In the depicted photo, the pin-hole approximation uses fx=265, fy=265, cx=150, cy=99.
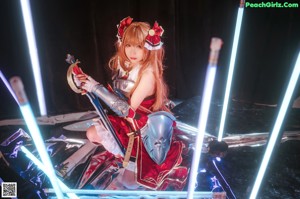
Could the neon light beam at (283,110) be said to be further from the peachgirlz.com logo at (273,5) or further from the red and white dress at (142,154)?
the peachgirlz.com logo at (273,5)

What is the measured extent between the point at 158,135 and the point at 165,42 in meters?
1.19

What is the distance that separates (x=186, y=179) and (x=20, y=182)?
48.6 inches

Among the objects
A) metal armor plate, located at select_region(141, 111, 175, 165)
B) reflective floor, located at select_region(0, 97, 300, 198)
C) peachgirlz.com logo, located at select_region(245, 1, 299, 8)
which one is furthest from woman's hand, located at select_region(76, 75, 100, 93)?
peachgirlz.com logo, located at select_region(245, 1, 299, 8)

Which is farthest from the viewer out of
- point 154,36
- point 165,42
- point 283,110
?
point 165,42

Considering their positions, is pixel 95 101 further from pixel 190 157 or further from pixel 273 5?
pixel 273 5

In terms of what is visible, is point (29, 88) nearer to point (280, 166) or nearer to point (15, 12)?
point (15, 12)

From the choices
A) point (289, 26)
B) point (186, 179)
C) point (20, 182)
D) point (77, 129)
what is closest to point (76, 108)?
point (77, 129)

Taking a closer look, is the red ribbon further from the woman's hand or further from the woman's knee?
the woman's knee

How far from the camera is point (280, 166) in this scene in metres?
2.41

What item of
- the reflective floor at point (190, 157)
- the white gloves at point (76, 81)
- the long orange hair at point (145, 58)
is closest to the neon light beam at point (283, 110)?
the reflective floor at point (190, 157)

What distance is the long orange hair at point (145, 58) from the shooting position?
1.95 metres

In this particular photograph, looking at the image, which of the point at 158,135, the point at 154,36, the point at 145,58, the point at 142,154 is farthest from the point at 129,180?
the point at 154,36

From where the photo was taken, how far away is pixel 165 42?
2812 millimetres

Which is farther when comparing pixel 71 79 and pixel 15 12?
pixel 15 12
